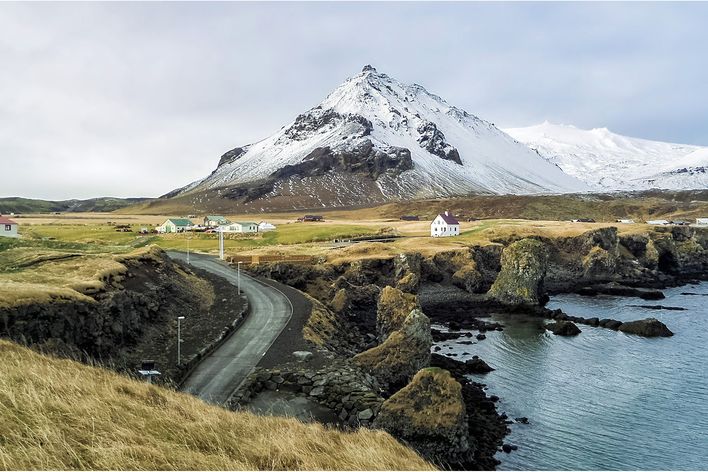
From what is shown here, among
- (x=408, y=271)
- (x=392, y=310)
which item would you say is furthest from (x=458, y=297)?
(x=392, y=310)

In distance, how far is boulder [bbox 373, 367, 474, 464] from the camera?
2319 centimetres

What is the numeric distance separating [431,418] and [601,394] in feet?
62.6

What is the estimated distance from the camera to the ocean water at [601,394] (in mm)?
27125

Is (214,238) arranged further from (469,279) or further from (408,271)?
(469,279)

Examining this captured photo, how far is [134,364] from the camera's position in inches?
1093

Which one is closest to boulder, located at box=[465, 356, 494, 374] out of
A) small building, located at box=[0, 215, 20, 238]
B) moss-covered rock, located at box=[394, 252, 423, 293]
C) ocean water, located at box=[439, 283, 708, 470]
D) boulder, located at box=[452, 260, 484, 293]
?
ocean water, located at box=[439, 283, 708, 470]

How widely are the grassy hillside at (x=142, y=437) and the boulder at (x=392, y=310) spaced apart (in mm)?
31601

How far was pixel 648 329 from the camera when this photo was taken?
52562mm

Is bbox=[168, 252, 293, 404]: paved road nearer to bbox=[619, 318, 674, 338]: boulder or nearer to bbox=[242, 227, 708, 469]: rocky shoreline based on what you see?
bbox=[242, 227, 708, 469]: rocky shoreline

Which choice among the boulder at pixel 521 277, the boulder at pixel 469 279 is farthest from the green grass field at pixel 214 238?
the boulder at pixel 521 277

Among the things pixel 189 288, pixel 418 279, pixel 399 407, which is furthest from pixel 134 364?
pixel 418 279

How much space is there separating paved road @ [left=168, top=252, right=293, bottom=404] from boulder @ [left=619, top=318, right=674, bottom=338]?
36.8m

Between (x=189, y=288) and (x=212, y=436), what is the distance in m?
39.0

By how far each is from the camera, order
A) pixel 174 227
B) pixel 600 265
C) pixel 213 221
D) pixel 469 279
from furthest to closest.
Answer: pixel 213 221, pixel 174 227, pixel 600 265, pixel 469 279
